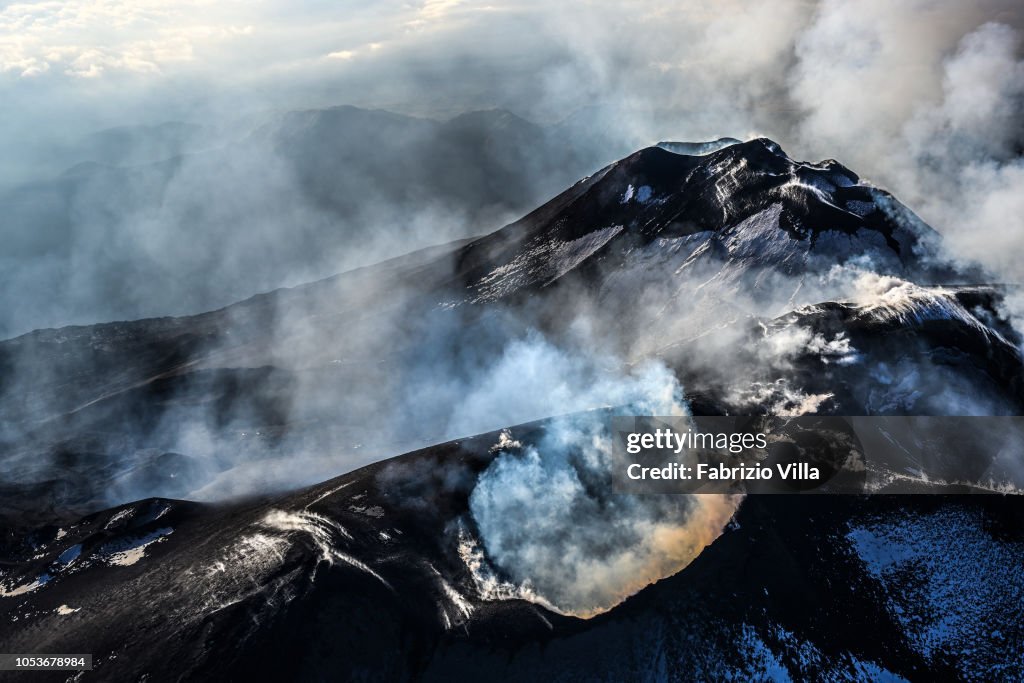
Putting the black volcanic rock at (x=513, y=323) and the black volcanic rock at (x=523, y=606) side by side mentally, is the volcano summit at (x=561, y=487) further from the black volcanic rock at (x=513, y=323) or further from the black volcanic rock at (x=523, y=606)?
the black volcanic rock at (x=513, y=323)

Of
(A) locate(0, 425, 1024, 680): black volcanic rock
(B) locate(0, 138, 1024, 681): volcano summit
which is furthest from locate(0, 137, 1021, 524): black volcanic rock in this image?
(A) locate(0, 425, 1024, 680): black volcanic rock

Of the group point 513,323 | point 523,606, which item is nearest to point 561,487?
point 523,606

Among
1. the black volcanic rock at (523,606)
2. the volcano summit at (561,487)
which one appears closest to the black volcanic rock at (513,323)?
the volcano summit at (561,487)

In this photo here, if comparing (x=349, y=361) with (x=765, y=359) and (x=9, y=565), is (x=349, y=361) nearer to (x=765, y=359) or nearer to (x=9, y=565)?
(x=9, y=565)

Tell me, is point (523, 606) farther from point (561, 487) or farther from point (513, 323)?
point (513, 323)

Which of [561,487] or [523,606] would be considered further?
[561,487]

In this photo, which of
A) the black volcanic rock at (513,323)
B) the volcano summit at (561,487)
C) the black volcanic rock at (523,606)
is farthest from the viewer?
the black volcanic rock at (513,323)

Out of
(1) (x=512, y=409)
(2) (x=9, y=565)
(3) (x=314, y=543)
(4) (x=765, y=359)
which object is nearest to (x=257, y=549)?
(3) (x=314, y=543)

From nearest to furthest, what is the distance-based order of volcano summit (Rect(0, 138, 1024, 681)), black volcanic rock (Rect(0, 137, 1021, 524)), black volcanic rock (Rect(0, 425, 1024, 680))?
black volcanic rock (Rect(0, 425, 1024, 680)), volcano summit (Rect(0, 138, 1024, 681)), black volcanic rock (Rect(0, 137, 1021, 524))

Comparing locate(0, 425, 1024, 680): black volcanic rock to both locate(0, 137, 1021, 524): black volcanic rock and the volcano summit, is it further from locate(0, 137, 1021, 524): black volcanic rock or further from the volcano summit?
locate(0, 137, 1021, 524): black volcanic rock

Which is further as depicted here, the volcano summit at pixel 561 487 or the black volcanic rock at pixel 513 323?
the black volcanic rock at pixel 513 323

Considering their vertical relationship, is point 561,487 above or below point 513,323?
below
